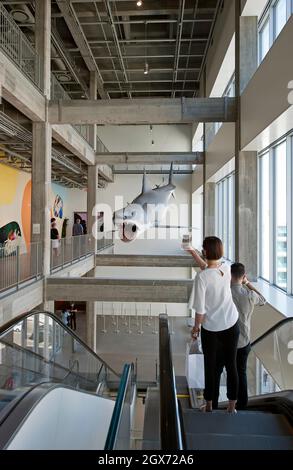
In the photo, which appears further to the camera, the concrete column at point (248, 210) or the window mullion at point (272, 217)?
the concrete column at point (248, 210)

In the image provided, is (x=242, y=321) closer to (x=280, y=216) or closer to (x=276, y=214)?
(x=280, y=216)

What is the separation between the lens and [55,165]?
18062mm

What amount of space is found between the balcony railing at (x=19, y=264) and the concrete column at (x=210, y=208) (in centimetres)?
963

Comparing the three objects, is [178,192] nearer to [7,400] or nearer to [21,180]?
[21,180]

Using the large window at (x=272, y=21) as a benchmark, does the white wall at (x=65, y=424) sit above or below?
below

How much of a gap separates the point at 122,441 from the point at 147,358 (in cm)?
1498

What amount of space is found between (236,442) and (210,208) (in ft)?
50.8

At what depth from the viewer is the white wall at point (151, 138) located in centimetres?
2430

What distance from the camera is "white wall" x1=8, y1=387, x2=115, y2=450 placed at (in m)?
2.99

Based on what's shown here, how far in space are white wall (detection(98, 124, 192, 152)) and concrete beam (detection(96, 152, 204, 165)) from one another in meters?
7.12

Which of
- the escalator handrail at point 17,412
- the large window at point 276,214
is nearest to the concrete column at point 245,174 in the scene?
the large window at point 276,214

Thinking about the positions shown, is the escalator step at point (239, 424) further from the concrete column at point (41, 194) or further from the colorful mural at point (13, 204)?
the colorful mural at point (13, 204)

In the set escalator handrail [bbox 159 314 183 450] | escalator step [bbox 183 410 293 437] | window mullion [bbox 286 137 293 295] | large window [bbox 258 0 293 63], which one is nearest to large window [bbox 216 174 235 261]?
large window [bbox 258 0 293 63]

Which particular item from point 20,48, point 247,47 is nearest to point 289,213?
point 247,47
